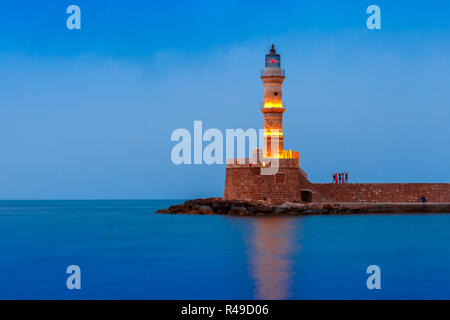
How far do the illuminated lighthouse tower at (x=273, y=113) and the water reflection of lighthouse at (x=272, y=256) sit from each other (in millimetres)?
3400

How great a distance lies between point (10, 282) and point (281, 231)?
36.0 ft

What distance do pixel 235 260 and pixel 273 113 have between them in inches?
502

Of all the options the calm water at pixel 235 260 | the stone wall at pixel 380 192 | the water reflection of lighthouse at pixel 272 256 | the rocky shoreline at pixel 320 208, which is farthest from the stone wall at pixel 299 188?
the calm water at pixel 235 260

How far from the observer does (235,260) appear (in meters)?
15.3

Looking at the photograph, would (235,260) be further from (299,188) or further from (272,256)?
(299,188)

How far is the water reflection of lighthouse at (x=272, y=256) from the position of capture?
1177cm

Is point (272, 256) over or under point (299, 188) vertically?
under

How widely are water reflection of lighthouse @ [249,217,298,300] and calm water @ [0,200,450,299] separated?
0.02 meters

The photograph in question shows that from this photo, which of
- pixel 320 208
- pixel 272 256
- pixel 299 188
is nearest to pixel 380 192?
pixel 320 208

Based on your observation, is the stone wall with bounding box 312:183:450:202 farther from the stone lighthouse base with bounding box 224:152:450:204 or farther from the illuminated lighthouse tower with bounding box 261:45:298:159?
the illuminated lighthouse tower with bounding box 261:45:298:159

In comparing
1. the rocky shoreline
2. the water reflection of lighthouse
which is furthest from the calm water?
the rocky shoreline

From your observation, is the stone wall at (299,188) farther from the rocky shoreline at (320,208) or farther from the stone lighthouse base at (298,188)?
the rocky shoreline at (320,208)
